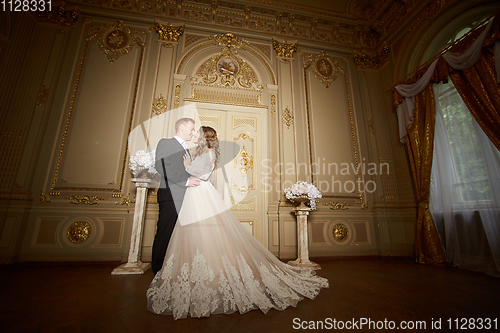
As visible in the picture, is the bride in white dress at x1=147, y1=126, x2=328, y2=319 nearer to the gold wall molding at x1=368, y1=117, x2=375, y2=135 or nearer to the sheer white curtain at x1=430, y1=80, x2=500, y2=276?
the sheer white curtain at x1=430, y1=80, x2=500, y2=276

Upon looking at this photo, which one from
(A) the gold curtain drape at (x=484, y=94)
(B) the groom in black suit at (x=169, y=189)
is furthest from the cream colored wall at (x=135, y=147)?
(B) the groom in black suit at (x=169, y=189)

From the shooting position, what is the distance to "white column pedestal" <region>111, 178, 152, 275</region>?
292cm

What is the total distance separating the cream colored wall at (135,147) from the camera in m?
3.51

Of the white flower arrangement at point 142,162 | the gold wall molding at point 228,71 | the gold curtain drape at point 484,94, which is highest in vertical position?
the gold wall molding at point 228,71


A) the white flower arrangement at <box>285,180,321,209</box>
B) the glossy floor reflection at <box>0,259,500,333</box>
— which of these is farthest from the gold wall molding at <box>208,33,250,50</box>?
the glossy floor reflection at <box>0,259,500,333</box>

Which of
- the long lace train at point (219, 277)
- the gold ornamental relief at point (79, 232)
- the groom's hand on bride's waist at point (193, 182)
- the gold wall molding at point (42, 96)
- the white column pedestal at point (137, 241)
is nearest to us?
the long lace train at point (219, 277)

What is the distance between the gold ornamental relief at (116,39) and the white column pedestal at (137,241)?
277 centimetres

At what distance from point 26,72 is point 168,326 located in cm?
478

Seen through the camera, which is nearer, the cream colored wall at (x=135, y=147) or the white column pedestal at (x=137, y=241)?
the white column pedestal at (x=137, y=241)

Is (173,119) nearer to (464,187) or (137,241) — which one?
(137,241)

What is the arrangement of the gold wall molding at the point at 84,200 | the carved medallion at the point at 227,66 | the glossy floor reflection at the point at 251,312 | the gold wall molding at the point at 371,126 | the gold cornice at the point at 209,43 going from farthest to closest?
1. the gold wall molding at the point at 371,126
2. the carved medallion at the point at 227,66
3. the gold cornice at the point at 209,43
4. the gold wall molding at the point at 84,200
5. the glossy floor reflection at the point at 251,312

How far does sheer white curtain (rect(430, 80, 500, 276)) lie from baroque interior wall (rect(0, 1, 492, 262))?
0.74 m

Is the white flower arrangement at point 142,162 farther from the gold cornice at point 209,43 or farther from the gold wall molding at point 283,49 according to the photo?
the gold wall molding at point 283,49

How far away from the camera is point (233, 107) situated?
14.8 ft
